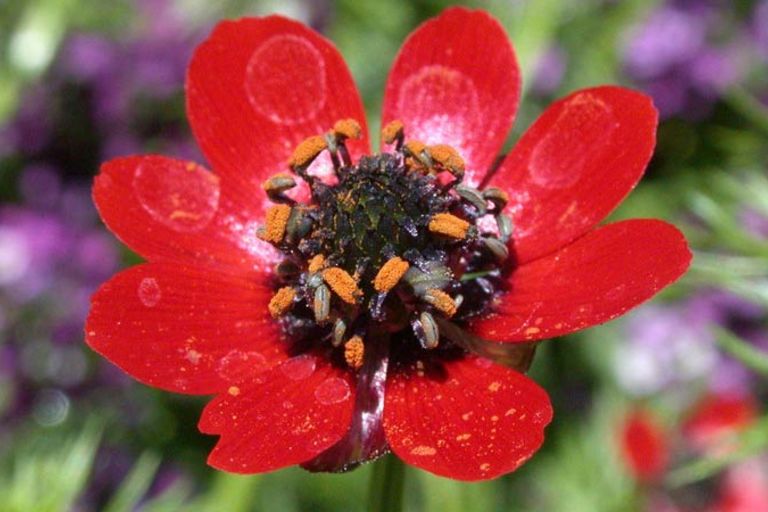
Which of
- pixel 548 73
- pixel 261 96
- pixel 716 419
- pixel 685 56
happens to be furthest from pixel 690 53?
pixel 261 96

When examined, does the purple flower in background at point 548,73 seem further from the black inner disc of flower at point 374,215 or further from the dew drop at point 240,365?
the dew drop at point 240,365

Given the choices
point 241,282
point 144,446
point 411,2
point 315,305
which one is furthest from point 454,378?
point 411,2

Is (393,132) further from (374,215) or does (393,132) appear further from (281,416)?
(281,416)

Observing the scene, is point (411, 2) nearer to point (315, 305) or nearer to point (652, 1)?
point (652, 1)

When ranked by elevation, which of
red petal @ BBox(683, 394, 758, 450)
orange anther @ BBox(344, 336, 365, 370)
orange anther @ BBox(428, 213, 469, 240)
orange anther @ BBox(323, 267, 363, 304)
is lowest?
red petal @ BBox(683, 394, 758, 450)

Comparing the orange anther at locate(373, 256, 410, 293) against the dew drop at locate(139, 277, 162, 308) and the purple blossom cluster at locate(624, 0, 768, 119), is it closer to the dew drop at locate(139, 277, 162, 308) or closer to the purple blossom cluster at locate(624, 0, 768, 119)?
the dew drop at locate(139, 277, 162, 308)

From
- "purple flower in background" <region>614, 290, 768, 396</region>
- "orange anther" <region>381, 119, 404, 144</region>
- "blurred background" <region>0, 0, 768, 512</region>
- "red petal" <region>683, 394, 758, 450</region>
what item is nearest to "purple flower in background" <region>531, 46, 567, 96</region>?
"blurred background" <region>0, 0, 768, 512</region>
